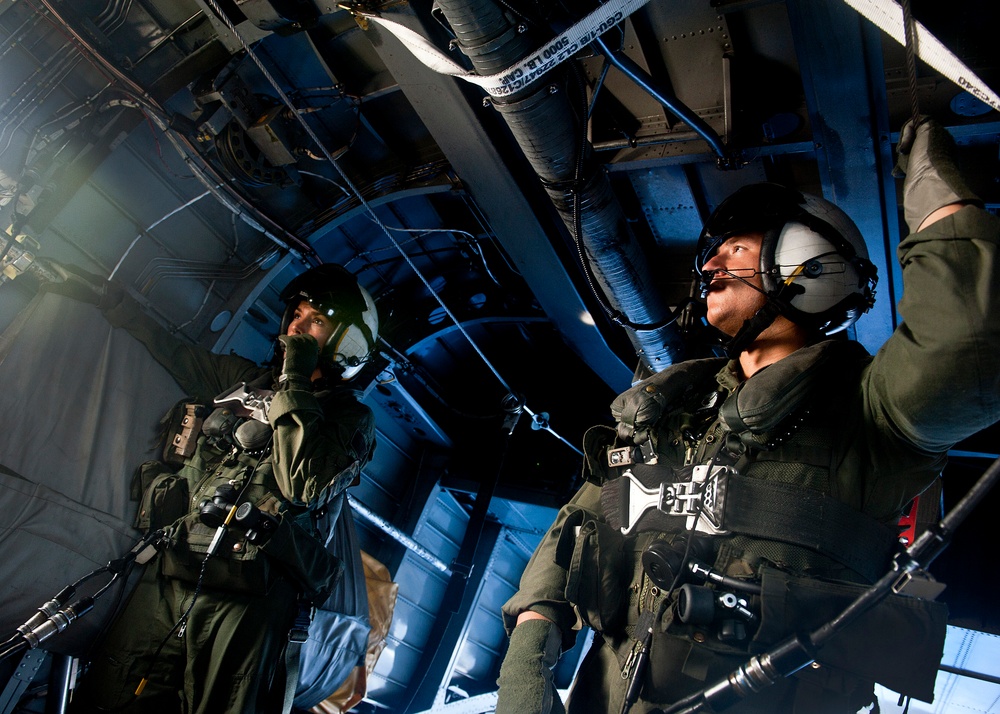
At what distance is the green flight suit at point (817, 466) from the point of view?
1.33m

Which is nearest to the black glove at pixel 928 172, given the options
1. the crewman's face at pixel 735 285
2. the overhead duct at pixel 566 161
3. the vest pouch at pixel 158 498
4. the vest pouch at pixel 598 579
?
the crewman's face at pixel 735 285

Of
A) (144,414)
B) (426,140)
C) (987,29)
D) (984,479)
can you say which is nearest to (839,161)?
(987,29)

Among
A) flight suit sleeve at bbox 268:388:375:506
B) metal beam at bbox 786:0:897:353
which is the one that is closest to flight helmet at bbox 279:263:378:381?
flight suit sleeve at bbox 268:388:375:506

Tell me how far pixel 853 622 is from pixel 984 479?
0.45 metres

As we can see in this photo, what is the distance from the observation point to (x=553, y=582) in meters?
2.12

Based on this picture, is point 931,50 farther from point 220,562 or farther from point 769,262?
point 220,562

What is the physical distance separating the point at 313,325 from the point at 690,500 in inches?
109

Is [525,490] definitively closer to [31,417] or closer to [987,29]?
[31,417]

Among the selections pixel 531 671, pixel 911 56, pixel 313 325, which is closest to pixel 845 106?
pixel 911 56

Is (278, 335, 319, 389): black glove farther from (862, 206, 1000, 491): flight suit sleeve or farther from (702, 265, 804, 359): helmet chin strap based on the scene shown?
(862, 206, 1000, 491): flight suit sleeve

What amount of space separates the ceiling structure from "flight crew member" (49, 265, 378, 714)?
2.10 ft

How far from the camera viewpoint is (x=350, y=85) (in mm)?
3682

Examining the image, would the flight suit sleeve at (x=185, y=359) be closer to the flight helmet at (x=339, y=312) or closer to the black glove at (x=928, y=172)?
the flight helmet at (x=339, y=312)

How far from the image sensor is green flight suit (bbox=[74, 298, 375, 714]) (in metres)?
2.81
